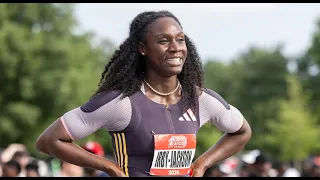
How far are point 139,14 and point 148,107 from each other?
680 mm

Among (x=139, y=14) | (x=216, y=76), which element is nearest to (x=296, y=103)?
(x=216, y=76)

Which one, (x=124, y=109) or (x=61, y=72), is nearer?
(x=124, y=109)

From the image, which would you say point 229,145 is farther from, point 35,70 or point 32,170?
point 35,70

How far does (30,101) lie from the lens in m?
44.3

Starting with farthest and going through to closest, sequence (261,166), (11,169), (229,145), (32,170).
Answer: (32,170)
(261,166)
(11,169)
(229,145)

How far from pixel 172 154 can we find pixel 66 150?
27.8 inches

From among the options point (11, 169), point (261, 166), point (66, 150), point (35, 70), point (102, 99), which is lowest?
point (35, 70)

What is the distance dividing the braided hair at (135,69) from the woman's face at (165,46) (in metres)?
0.06

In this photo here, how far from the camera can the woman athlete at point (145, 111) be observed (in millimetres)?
4750

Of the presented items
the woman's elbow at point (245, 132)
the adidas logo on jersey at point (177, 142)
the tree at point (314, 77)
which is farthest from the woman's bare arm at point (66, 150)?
the tree at point (314, 77)

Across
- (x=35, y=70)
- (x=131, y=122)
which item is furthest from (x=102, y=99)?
(x=35, y=70)

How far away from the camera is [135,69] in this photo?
5.01 metres

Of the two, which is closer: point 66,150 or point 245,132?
point 66,150

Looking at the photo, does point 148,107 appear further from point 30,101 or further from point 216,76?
point 216,76
